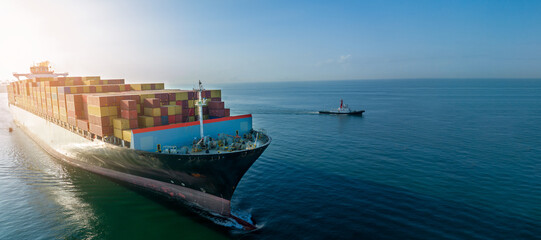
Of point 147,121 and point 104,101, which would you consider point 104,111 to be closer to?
point 104,101

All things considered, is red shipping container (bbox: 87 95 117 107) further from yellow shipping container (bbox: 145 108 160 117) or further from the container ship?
yellow shipping container (bbox: 145 108 160 117)

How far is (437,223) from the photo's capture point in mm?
19734

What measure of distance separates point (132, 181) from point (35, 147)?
3137 cm

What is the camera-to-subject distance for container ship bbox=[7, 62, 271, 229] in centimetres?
2114

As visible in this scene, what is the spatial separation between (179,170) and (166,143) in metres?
2.76

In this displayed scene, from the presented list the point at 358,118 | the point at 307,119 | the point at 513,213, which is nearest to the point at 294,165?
the point at 513,213

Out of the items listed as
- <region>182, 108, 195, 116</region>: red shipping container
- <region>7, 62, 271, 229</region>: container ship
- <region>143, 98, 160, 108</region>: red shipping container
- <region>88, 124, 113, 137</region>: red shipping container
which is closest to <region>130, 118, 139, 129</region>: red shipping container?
<region>7, 62, 271, 229</region>: container ship

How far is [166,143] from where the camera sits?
22953mm

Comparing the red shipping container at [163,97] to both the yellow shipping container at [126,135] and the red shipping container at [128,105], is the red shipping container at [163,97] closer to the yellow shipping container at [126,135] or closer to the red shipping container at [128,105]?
the red shipping container at [128,105]

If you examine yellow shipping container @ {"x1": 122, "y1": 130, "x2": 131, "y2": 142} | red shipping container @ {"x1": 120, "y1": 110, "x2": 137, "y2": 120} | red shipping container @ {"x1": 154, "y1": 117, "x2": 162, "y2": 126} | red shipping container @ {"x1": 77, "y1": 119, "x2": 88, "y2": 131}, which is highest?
red shipping container @ {"x1": 120, "y1": 110, "x2": 137, "y2": 120}

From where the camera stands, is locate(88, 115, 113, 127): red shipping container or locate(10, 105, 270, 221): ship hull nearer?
locate(10, 105, 270, 221): ship hull

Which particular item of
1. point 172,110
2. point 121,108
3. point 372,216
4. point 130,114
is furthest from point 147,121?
point 372,216

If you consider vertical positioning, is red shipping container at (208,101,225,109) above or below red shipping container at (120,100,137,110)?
below

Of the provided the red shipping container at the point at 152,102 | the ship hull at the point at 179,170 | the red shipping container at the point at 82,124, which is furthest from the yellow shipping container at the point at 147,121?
the red shipping container at the point at 82,124
